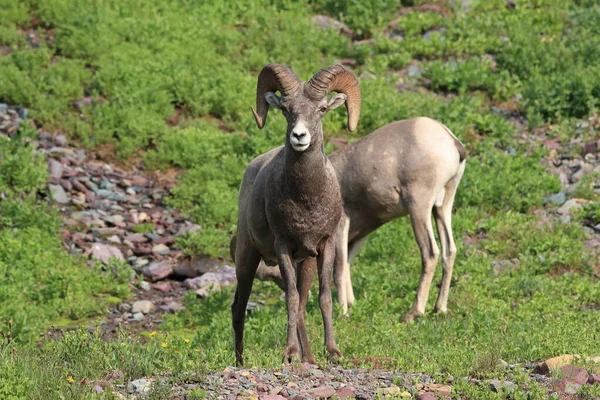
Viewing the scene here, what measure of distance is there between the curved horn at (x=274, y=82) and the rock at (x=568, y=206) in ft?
22.4

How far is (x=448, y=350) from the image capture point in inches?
363

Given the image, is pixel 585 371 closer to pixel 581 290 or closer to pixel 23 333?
pixel 581 290

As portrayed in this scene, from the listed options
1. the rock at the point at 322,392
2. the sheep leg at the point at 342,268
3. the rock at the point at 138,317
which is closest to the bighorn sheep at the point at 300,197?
the rock at the point at 322,392

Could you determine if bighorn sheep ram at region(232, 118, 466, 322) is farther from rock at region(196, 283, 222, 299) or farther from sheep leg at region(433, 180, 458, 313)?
rock at region(196, 283, 222, 299)

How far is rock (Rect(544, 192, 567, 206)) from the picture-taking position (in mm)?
15221

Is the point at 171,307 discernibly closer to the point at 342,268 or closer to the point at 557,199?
the point at 342,268

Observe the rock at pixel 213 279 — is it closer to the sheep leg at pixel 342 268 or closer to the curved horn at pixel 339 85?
the sheep leg at pixel 342 268

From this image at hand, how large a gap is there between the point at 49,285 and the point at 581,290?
21.6 feet

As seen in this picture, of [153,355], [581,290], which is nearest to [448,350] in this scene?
[153,355]

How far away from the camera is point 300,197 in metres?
8.77

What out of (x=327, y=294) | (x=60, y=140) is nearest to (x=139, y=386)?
(x=327, y=294)

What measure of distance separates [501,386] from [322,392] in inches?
51.2

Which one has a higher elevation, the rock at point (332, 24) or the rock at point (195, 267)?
the rock at point (332, 24)

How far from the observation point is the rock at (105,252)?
14211 millimetres
